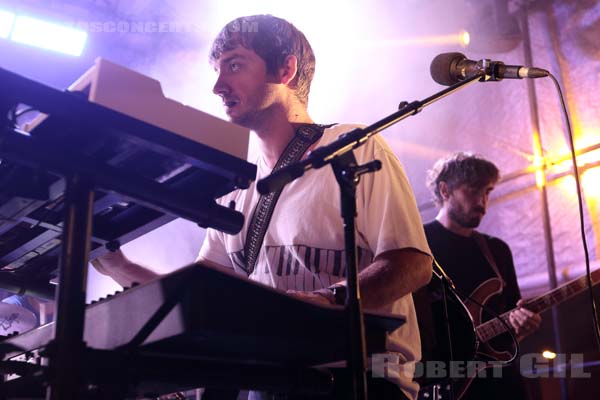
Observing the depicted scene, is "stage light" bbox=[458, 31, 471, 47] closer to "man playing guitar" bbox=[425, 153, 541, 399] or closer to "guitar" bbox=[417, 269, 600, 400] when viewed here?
"man playing guitar" bbox=[425, 153, 541, 399]

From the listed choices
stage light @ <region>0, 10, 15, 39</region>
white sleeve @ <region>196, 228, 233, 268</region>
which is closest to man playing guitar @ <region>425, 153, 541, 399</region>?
white sleeve @ <region>196, 228, 233, 268</region>

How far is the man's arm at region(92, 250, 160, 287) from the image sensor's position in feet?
7.13

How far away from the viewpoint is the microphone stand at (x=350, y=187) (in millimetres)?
1465

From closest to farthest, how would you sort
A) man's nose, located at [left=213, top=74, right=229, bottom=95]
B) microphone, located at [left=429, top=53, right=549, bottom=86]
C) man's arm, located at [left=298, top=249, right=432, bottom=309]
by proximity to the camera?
man's arm, located at [left=298, top=249, right=432, bottom=309] → microphone, located at [left=429, top=53, right=549, bottom=86] → man's nose, located at [left=213, top=74, right=229, bottom=95]

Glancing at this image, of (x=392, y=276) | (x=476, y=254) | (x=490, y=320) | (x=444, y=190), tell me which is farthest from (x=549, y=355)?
(x=392, y=276)

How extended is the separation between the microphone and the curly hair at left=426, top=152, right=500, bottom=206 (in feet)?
9.18

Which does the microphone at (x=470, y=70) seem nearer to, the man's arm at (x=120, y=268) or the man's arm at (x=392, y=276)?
the man's arm at (x=392, y=276)

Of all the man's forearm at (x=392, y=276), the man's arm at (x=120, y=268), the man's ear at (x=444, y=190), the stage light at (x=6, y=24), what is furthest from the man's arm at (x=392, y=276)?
the stage light at (x=6, y=24)

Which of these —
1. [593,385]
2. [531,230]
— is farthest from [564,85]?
[593,385]

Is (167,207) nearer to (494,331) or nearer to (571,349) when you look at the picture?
(494,331)

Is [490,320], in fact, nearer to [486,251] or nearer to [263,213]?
[486,251]

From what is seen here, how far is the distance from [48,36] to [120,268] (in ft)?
16.8

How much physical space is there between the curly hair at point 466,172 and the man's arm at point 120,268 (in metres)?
3.26

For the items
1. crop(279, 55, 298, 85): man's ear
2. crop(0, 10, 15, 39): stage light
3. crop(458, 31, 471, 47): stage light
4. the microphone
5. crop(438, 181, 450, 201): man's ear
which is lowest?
the microphone
